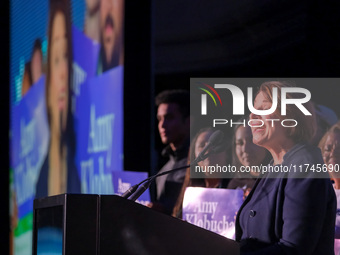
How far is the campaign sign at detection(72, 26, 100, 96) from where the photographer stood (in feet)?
14.4

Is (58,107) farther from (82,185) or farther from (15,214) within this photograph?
(15,214)

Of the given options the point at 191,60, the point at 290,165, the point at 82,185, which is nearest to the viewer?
the point at 290,165

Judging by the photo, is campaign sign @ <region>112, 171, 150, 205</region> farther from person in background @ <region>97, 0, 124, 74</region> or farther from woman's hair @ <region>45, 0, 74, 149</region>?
woman's hair @ <region>45, 0, 74, 149</region>

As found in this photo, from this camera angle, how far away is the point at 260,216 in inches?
79.8

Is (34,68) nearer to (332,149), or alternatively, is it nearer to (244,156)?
(244,156)

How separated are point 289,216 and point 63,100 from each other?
3.41 metres

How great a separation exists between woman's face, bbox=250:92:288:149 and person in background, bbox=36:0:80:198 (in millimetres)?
2415

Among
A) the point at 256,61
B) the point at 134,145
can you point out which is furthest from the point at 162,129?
the point at 256,61

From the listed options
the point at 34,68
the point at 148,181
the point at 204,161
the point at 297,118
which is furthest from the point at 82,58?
the point at 148,181

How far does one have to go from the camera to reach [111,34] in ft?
13.4

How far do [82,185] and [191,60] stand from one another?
1597mm

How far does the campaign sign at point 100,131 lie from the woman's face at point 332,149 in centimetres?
170

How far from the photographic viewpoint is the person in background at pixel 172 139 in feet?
10.5

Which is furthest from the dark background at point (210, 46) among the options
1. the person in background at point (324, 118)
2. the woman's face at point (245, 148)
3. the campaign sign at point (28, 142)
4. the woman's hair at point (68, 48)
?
the campaign sign at point (28, 142)
